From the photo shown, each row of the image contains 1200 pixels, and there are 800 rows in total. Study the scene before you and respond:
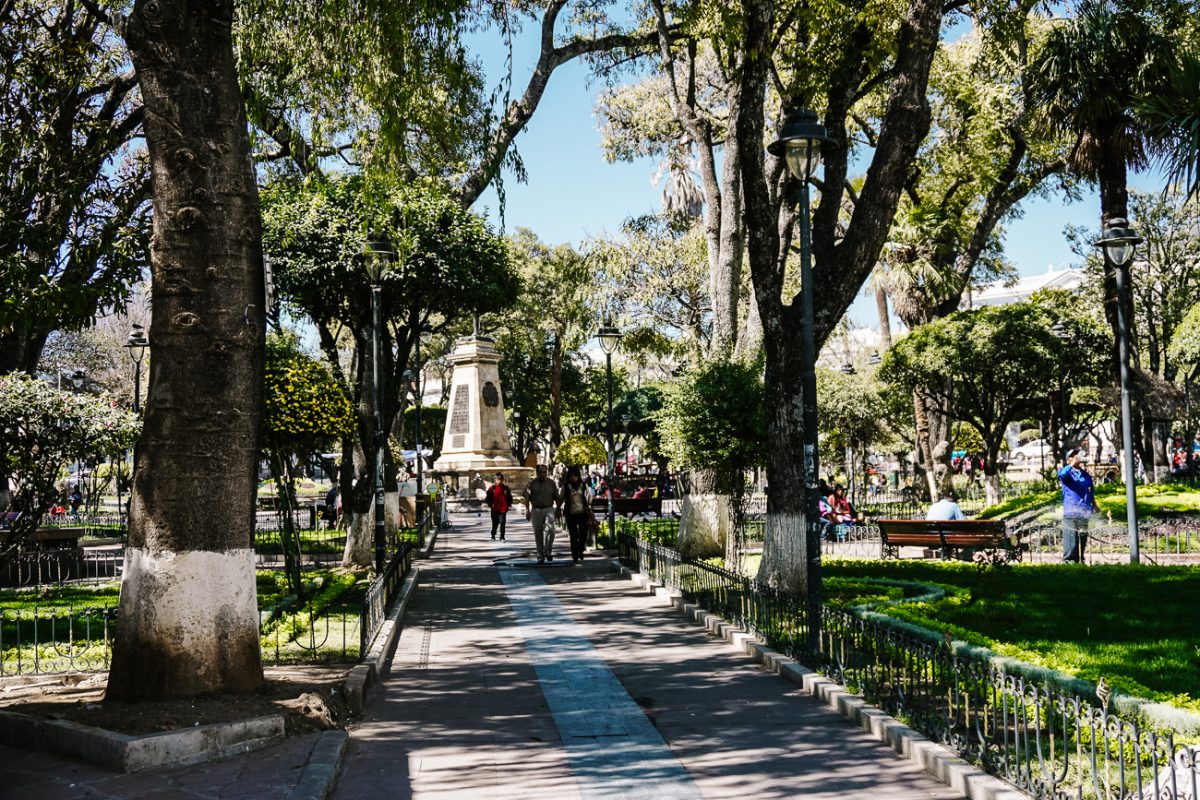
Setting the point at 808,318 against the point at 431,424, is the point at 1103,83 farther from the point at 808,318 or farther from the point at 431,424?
the point at 431,424

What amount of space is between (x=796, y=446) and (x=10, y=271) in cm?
823

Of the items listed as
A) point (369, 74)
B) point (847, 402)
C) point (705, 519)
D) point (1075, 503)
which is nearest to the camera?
point (369, 74)

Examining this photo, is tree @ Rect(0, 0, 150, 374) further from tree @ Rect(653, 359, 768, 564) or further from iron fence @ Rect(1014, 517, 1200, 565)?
iron fence @ Rect(1014, 517, 1200, 565)

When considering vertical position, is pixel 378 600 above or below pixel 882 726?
above

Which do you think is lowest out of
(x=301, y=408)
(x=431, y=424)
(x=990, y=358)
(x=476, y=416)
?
(x=301, y=408)

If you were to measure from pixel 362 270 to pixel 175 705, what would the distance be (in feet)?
38.0

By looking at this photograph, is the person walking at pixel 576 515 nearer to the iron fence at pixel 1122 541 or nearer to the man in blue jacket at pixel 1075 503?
the iron fence at pixel 1122 541

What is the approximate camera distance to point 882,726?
667 centimetres

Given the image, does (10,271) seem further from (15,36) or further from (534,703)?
(534,703)

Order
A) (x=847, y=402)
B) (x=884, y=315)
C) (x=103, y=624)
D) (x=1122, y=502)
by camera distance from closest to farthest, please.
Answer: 1. (x=103, y=624)
2. (x=1122, y=502)
3. (x=884, y=315)
4. (x=847, y=402)

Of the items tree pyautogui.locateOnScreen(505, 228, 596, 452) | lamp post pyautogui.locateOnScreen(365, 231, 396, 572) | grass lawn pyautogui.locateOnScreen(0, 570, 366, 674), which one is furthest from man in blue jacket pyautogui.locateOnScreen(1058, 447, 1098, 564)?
tree pyautogui.locateOnScreen(505, 228, 596, 452)

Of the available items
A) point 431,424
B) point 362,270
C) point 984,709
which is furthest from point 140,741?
point 431,424

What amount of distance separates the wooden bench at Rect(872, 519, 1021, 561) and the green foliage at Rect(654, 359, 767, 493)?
11.6 feet

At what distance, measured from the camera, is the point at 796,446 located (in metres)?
11.8
